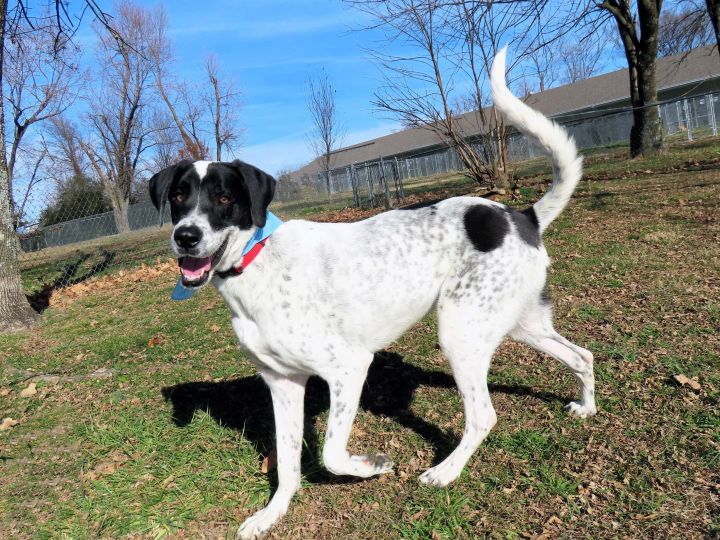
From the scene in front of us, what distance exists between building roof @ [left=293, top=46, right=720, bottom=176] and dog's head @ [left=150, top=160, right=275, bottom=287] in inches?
984

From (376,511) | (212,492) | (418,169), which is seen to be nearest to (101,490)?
(212,492)

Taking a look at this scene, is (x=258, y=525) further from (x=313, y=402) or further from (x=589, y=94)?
(x=589, y=94)

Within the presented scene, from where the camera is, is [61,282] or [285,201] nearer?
[61,282]

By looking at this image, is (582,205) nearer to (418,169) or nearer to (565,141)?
(565,141)

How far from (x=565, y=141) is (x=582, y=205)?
22.2 ft

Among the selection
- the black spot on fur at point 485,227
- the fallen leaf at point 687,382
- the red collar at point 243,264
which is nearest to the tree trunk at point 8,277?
the red collar at point 243,264

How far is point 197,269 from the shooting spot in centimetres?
274

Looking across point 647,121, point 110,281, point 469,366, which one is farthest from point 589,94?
point 469,366

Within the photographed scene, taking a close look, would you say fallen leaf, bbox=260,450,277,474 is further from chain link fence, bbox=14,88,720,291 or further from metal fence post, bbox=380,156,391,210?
metal fence post, bbox=380,156,391,210

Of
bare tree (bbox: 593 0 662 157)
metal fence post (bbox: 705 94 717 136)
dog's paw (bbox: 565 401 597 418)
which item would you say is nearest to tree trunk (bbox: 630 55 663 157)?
bare tree (bbox: 593 0 662 157)

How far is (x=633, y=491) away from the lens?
8.82 feet

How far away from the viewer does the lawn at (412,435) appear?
2734mm

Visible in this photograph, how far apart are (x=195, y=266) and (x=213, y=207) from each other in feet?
1.01

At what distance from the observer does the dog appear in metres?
2.83
